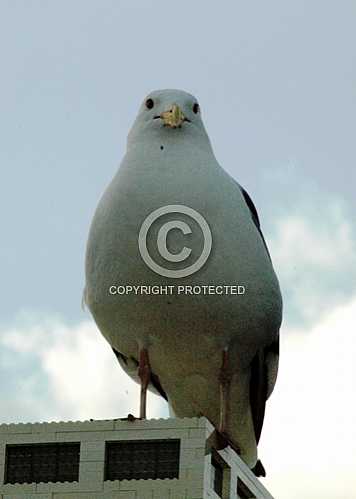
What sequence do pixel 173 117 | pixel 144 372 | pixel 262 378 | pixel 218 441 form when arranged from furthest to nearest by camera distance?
pixel 262 378, pixel 173 117, pixel 144 372, pixel 218 441

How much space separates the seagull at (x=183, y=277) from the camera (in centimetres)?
5544

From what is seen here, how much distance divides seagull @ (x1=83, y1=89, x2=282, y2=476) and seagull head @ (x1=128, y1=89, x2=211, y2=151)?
18 mm

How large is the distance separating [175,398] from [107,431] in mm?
2621

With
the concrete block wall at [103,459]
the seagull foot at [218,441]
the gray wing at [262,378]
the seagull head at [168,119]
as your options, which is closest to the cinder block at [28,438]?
the concrete block wall at [103,459]

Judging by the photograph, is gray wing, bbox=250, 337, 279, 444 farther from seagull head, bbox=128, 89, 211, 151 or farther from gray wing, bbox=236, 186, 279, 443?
seagull head, bbox=128, 89, 211, 151

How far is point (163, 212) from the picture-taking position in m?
55.3

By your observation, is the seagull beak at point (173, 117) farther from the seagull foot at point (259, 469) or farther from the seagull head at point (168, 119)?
the seagull foot at point (259, 469)

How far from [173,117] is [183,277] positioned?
3226mm

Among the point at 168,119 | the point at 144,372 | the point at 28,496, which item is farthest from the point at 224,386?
the point at 168,119

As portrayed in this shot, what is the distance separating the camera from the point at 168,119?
186 feet

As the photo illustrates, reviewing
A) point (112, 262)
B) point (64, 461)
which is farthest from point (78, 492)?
point (112, 262)

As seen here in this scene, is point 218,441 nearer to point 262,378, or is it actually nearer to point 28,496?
point 262,378

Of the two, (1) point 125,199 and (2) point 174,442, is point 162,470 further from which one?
(1) point 125,199

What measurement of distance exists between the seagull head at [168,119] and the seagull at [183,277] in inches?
0.7
